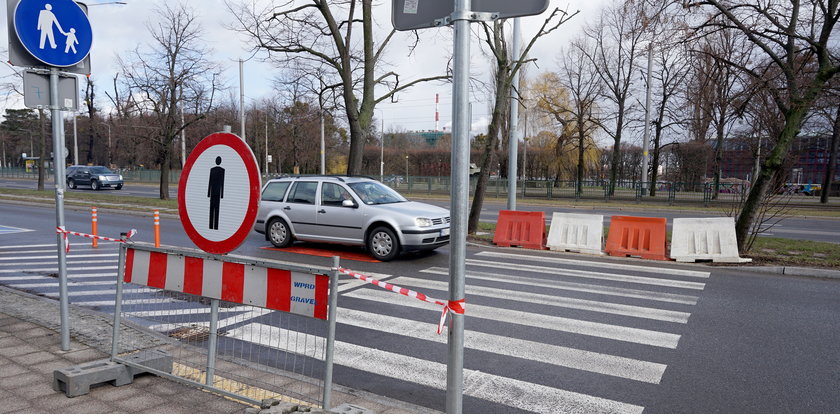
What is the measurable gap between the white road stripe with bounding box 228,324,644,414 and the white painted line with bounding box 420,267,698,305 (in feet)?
13.0

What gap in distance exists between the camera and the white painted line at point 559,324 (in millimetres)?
5910

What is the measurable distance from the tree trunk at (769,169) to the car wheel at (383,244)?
7.51 metres

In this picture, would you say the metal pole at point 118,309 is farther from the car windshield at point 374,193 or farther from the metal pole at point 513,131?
the metal pole at point 513,131

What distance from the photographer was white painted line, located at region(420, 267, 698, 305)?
25.8ft

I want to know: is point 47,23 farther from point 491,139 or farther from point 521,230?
point 491,139

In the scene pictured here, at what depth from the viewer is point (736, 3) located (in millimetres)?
11867

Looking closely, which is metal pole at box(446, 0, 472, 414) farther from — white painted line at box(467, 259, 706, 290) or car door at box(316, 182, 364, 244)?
car door at box(316, 182, 364, 244)

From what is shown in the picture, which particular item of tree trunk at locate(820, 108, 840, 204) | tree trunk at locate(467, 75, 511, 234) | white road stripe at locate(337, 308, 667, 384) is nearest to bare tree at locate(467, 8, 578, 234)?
tree trunk at locate(467, 75, 511, 234)

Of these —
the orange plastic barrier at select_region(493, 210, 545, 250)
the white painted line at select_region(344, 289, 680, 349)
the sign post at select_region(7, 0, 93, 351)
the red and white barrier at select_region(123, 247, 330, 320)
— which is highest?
the sign post at select_region(7, 0, 93, 351)

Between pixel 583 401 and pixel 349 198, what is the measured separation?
7816 millimetres

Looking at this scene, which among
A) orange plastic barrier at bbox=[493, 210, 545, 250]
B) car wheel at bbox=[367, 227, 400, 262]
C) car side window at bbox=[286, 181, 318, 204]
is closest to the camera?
car wheel at bbox=[367, 227, 400, 262]

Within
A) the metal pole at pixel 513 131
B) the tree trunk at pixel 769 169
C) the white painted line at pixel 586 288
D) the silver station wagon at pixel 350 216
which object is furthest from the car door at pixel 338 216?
the tree trunk at pixel 769 169

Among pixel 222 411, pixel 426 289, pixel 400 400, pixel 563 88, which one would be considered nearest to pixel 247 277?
pixel 222 411

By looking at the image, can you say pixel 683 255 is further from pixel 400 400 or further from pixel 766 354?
pixel 400 400
